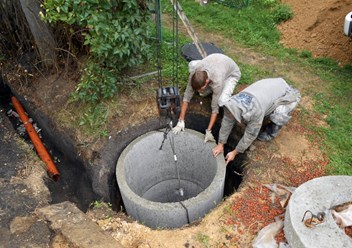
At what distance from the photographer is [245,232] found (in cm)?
392

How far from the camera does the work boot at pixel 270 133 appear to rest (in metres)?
4.77

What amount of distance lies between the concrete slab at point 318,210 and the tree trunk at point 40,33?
4.55 metres

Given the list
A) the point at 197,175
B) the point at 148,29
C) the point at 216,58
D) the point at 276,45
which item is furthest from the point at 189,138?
the point at 276,45

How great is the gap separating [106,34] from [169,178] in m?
2.67

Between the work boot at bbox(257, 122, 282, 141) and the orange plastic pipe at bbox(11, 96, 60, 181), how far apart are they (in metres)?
3.15

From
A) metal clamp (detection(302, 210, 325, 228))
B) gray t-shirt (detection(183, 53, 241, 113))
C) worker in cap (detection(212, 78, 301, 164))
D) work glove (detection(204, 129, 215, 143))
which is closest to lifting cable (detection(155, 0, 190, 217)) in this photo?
gray t-shirt (detection(183, 53, 241, 113))

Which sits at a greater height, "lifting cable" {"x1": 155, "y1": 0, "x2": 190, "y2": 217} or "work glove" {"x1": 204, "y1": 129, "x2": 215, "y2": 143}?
"lifting cable" {"x1": 155, "y1": 0, "x2": 190, "y2": 217}

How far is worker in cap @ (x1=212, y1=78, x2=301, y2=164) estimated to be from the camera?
165 inches

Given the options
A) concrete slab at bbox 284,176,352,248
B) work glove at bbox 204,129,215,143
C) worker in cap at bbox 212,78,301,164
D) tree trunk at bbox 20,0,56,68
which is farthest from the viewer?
tree trunk at bbox 20,0,56,68

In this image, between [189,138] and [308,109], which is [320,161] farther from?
[189,138]

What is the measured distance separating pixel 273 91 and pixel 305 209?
5.12 feet

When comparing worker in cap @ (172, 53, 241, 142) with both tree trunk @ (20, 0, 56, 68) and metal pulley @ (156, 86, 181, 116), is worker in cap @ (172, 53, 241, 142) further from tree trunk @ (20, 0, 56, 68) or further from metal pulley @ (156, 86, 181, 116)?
tree trunk @ (20, 0, 56, 68)

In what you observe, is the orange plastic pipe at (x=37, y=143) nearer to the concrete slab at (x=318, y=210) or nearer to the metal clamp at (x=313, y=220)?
the concrete slab at (x=318, y=210)

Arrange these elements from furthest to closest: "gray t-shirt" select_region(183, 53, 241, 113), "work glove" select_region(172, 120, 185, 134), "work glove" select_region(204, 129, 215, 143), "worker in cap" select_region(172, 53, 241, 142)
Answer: "work glove" select_region(172, 120, 185, 134) < "work glove" select_region(204, 129, 215, 143) < "gray t-shirt" select_region(183, 53, 241, 113) < "worker in cap" select_region(172, 53, 241, 142)
